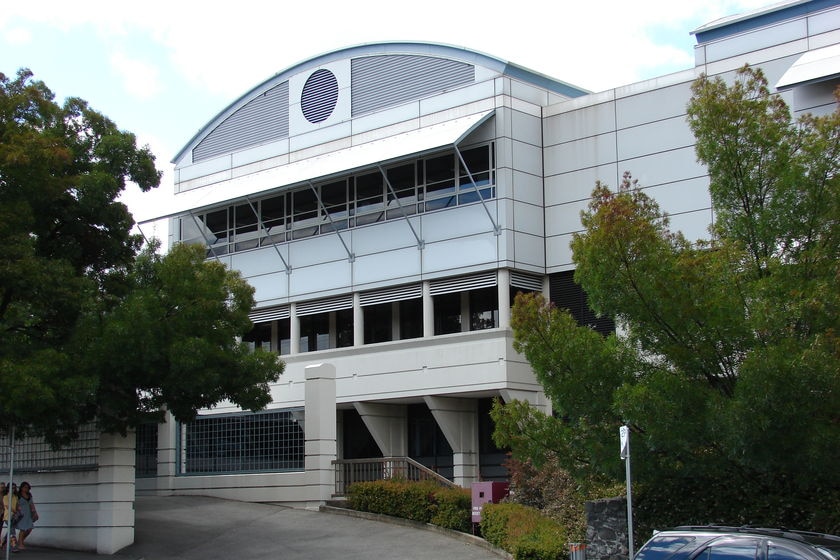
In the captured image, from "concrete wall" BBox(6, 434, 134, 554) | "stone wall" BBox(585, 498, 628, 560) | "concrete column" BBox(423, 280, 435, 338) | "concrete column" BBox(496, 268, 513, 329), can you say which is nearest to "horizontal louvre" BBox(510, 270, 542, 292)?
"concrete column" BBox(496, 268, 513, 329)

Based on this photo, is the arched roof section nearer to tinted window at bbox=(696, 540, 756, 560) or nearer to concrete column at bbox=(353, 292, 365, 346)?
concrete column at bbox=(353, 292, 365, 346)

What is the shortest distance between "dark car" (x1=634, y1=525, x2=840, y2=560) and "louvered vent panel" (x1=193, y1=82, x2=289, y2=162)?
26.1 metres

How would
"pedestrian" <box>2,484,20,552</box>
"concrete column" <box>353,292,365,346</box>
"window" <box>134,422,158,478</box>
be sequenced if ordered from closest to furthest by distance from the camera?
"pedestrian" <box>2,484,20,552</box>
"concrete column" <box>353,292,365,346</box>
"window" <box>134,422,158,478</box>

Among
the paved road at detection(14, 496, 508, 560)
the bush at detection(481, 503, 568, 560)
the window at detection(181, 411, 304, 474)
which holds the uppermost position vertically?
the window at detection(181, 411, 304, 474)

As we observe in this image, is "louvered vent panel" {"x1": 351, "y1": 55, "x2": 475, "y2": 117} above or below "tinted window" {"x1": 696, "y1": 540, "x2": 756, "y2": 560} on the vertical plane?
above

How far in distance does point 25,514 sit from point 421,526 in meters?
7.91

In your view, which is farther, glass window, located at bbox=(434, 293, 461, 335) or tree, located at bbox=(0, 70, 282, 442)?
glass window, located at bbox=(434, 293, 461, 335)

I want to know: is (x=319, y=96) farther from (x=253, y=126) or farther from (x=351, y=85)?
(x=253, y=126)

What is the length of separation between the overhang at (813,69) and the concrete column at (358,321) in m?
13.0

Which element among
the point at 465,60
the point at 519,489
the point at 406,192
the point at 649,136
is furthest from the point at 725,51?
the point at 519,489

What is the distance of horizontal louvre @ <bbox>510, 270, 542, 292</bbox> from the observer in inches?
1186

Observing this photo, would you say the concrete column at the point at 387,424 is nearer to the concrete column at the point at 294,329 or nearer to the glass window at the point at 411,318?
the glass window at the point at 411,318

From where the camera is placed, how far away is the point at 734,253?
15.9 m

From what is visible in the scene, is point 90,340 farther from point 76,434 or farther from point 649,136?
point 649,136
